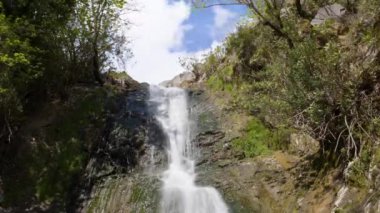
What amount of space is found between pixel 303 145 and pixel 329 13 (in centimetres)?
444

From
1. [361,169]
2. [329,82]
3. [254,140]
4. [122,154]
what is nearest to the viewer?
[361,169]

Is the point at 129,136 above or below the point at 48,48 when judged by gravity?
below

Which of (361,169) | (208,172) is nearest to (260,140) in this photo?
(208,172)

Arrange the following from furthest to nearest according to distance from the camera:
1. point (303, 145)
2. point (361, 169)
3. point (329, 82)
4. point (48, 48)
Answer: point (48, 48) < point (303, 145) < point (329, 82) < point (361, 169)

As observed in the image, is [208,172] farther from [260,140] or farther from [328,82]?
[328,82]

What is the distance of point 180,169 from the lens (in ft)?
51.2

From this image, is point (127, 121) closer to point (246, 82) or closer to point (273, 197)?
point (246, 82)

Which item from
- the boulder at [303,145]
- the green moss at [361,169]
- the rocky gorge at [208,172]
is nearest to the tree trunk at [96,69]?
the rocky gorge at [208,172]

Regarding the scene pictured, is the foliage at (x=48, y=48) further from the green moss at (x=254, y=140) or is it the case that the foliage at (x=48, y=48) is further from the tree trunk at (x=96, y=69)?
the green moss at (x=254, y=140)

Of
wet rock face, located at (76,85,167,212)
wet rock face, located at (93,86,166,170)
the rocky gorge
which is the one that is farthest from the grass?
wet rock face, located at (93,86,166,170)

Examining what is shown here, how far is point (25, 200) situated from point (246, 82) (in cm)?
910

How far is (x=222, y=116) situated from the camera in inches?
705

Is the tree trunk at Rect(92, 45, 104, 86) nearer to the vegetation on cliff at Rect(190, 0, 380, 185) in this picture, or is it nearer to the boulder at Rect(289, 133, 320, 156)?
the vegetation on cliff at Rect(190, 0, 380, 185)

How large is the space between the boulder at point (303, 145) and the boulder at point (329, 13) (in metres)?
3.87
